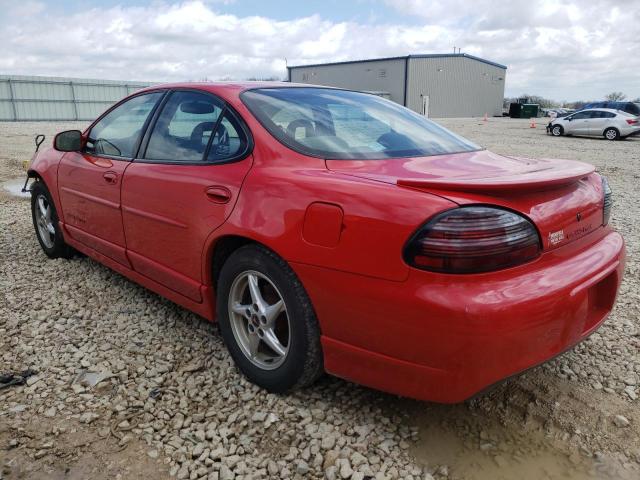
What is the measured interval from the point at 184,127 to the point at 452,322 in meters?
1.96

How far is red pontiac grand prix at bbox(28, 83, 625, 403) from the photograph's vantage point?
5.85 ft

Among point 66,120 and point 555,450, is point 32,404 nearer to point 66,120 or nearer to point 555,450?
point 555,450

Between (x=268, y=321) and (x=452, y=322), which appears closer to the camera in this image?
(x=452, y=322)

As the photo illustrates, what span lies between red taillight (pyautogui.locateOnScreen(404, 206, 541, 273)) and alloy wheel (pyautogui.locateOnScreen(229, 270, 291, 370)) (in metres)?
0.75

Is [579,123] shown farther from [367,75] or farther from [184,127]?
[367,75]

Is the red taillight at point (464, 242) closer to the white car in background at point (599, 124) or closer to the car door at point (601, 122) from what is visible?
the white car in background at point (599, 124)

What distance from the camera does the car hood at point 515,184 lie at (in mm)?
1842

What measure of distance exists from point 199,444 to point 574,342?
5.25 feet

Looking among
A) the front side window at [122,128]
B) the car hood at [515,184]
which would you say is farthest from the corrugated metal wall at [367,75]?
the car hood at [515,184]

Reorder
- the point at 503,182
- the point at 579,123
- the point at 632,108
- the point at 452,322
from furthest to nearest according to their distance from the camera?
the point at 579,123 < the point at 632,108 < the point at 503,182 < the point at 452,322

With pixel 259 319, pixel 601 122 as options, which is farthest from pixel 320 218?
pixel 601 122

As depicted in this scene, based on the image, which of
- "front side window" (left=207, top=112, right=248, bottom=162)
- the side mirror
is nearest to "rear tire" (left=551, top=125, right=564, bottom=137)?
the side mirror

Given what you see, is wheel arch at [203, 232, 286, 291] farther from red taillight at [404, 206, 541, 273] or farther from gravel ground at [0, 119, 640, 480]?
red taillight at [404, 206, 541, 273]

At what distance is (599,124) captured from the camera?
2158 centimetres
